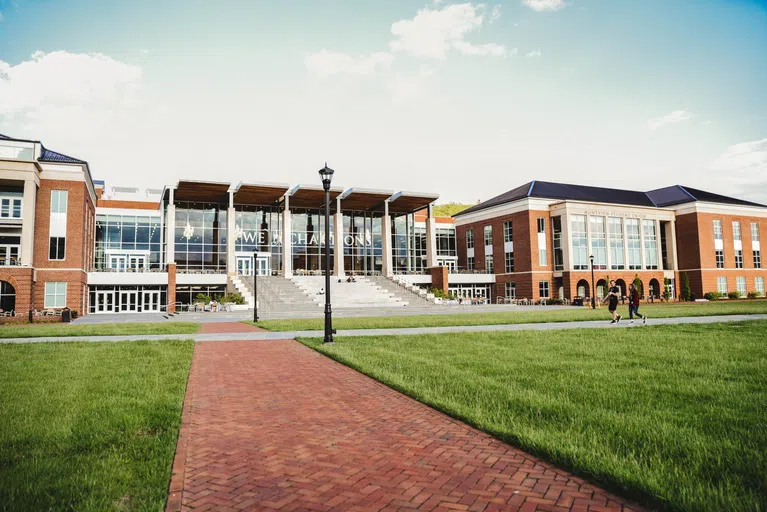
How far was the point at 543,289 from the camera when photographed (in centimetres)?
5462

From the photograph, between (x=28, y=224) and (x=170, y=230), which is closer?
(x=28, y=224)

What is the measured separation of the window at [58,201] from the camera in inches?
1410

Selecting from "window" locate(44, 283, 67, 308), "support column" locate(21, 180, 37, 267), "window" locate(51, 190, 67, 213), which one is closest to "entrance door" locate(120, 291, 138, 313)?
"window" locate(44, 283, 67, 308)

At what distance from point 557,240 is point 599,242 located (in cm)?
490

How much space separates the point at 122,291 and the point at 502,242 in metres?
41.2

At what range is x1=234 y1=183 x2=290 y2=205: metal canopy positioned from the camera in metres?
46.8

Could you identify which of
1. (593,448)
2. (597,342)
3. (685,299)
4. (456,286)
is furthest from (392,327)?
(685,299)

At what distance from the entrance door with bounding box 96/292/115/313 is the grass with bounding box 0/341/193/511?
124ft

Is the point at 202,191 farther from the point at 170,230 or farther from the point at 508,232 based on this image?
the point at 508,232

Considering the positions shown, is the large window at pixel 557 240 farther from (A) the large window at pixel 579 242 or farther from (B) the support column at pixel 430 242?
(B) the support column at pixel 430 242

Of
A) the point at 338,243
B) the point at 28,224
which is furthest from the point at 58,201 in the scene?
the point at 338,243

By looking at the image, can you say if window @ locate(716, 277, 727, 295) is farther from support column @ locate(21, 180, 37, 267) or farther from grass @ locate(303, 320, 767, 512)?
support column @ locate(21, 180, 37, 267)

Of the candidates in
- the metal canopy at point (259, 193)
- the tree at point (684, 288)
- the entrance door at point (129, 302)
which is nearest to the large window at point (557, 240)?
the tree at point (684, 288)

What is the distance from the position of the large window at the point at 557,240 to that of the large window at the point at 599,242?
11.7ft
